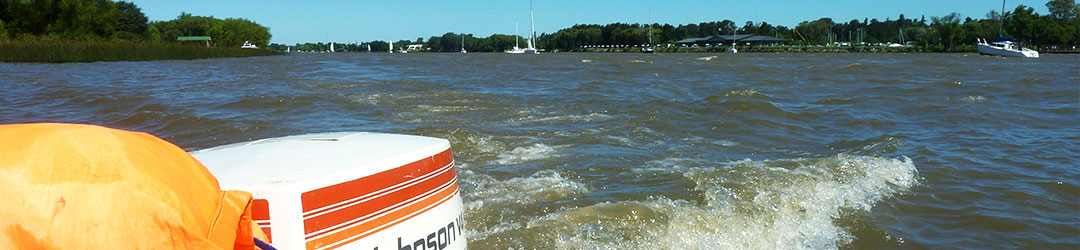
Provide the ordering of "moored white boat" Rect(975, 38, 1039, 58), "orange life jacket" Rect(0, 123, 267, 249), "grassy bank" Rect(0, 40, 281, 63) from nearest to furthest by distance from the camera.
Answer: "orange life jacket" Rect(0, 123, 267, 249) < "grassy bank" Rect(0, 40, 281, 63) < "moored white boat" Rect(975, 38, 1039, 58)

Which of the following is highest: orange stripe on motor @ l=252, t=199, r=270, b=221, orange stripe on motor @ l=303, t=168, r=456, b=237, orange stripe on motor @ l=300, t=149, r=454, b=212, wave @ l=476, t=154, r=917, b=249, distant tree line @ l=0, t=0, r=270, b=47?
distant tree line @ l=0, t=0, r=270, b=47

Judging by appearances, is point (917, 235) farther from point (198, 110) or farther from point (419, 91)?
point (419, 91)

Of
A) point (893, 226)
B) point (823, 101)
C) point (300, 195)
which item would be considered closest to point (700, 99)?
point (823, 101)

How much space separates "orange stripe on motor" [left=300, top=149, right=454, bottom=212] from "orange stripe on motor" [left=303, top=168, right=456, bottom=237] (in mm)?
23

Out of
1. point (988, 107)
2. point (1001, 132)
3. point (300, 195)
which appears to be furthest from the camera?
point (988, 107)

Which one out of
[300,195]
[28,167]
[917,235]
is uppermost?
[28,167]

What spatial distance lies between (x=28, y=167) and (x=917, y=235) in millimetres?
3856

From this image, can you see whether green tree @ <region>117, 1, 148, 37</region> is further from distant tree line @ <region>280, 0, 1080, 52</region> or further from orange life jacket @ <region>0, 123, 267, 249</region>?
orange life jacket @ <region>0, 123, 267, 249</region>

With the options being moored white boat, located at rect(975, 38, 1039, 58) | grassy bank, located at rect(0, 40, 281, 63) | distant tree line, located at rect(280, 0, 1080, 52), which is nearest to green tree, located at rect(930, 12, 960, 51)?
distant tree line, located at rect(280, 0, 1080, 52)

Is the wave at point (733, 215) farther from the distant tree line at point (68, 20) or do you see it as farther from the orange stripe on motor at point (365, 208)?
the distant tree line at point (68, 20)

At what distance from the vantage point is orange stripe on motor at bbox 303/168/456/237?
181 centimetres

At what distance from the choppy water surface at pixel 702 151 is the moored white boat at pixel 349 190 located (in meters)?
1.32

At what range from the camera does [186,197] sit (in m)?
1.30

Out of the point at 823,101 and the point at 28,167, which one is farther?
the point at 823,101
